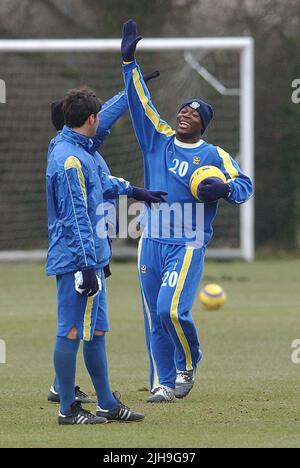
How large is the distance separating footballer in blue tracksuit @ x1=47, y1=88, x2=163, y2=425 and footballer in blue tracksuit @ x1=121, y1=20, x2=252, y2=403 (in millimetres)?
1242

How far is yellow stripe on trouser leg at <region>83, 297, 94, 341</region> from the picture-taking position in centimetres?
730

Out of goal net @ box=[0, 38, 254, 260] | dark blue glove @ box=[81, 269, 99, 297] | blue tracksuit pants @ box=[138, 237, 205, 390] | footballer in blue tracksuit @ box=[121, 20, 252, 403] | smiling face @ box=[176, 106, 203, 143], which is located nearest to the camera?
dark blue glove @ box=[81, 269, 99, 297]

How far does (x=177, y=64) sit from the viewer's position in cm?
2247

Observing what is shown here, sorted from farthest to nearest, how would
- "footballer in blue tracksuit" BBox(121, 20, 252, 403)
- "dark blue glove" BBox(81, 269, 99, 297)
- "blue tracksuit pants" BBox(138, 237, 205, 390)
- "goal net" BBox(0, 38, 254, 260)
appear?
"goal net" BBox(0, 38, 254, 260) → "footballer in blue tracksuit" BBox(121, 20, 252, 403) → "blue tracksuit pants" BBox(138, 237, 205, 390) → "dark blue glove" BBox(81, 269, 99, 297)

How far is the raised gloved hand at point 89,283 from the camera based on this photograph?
7.13 m

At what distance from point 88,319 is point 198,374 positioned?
9.41 feet

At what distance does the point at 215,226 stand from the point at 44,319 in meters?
9.32

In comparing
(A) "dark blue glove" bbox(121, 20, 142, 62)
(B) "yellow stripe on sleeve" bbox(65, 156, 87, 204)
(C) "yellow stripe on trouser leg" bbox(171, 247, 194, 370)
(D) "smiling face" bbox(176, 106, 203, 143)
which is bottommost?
(C) "yellow stripe on trouser leg" bbox(171, 247, 194, 370)

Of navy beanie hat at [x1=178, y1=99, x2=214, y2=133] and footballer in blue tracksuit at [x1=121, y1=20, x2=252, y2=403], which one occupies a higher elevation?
navy beanie hat at [x1=178, y1=99, x2=214, y2=133]

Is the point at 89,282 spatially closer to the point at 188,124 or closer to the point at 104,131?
the point at 104,131

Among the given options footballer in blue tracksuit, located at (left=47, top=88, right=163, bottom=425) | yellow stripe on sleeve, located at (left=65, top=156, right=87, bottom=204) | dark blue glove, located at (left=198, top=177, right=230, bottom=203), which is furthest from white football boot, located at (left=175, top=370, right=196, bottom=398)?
yellow stripe on sleeve, located at (left=65, top=156, right=87, bottom=204)

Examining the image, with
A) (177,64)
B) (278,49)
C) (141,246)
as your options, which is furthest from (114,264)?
(141,246)

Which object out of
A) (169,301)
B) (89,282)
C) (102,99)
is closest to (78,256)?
(89,282)

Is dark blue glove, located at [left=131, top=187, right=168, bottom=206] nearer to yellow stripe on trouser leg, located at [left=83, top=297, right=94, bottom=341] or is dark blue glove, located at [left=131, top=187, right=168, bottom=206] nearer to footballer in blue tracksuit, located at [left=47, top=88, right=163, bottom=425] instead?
footballer in blue tracksuit, located at [left=47, top=88, right=163, bottom=425]
